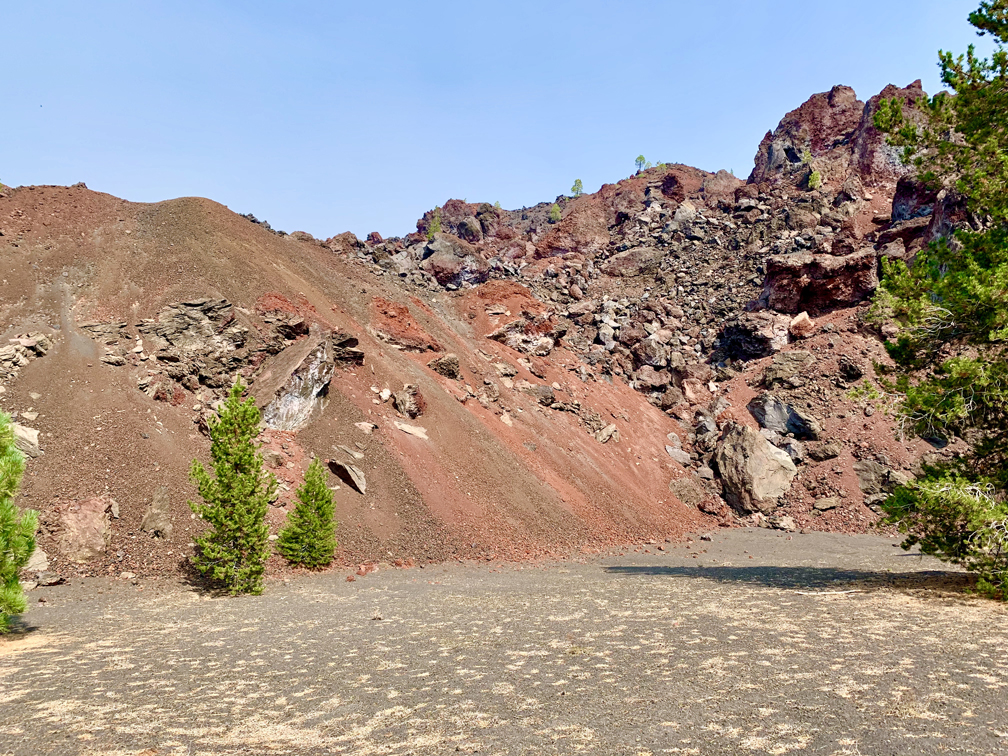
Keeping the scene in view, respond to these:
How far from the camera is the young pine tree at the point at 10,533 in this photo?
10531 mm

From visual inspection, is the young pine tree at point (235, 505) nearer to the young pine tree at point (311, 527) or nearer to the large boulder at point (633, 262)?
the young pine tree at point (311, 527)

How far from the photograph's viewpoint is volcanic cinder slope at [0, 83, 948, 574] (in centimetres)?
2053

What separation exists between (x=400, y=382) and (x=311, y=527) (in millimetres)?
12374

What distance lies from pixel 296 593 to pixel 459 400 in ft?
55.7

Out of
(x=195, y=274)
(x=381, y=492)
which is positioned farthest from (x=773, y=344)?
(x=195, y=274)

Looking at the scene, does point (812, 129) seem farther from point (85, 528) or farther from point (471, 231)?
point (85, 528)

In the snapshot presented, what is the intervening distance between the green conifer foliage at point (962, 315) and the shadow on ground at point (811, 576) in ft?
3.85

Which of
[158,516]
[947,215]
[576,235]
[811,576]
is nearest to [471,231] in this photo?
[576,235]

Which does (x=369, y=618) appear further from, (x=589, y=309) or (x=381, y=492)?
(x=589, y=309)

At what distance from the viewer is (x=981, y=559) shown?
1177 cm

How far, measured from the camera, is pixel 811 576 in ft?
55.4

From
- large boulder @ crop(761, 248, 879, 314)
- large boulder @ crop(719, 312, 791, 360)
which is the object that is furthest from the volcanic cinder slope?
large boulder @ crop(719, 312, 791, 360)

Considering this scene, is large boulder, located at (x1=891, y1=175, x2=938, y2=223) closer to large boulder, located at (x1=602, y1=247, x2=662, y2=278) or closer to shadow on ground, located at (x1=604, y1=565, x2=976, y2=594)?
large boulder, located at (x1=602, y1=247, x2=662, y2=278)

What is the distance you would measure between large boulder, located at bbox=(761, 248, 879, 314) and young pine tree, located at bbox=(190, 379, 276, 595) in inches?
1916
